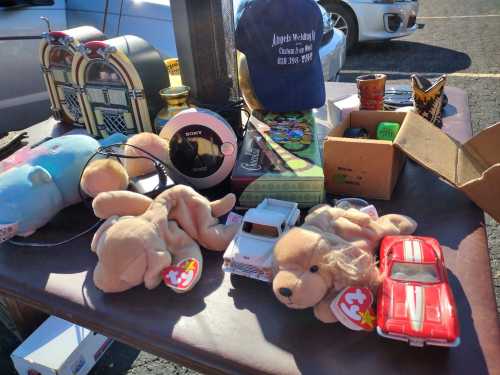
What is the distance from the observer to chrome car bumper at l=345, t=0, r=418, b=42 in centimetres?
362

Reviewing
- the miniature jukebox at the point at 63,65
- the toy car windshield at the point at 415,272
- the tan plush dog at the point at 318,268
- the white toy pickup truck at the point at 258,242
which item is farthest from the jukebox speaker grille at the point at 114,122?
the toy car windshield at the point at 415,272

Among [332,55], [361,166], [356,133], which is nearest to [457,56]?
[332,55]

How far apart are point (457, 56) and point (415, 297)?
376cm

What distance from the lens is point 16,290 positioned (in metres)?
0.70

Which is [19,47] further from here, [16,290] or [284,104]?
[16,290]

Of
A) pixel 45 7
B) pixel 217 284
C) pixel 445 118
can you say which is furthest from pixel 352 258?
pixel 45 7

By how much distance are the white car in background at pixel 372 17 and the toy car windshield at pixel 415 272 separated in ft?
11.4

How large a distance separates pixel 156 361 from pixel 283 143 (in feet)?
2.68

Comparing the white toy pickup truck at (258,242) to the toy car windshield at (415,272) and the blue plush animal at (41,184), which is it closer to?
the toy car windshield at (415,272)

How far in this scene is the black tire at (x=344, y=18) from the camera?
3680 millimetres

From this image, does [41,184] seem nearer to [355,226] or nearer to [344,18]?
[355,226]

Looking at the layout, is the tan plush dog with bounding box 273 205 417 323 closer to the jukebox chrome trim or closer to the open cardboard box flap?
the open cardboard box flap

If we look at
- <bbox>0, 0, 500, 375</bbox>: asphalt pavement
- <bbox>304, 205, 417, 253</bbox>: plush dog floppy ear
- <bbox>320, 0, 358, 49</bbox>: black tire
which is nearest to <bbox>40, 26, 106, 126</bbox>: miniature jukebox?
<bbox>304, 205, 417, 253</bbox>: plush dog floppy ear

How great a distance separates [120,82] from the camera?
3.22 feet
